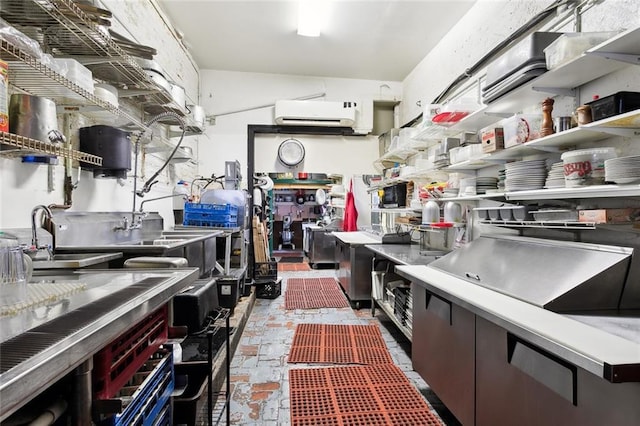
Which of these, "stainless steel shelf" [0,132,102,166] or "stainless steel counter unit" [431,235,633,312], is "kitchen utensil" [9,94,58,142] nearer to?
"stainless steel shelf" [0,132,102,166]

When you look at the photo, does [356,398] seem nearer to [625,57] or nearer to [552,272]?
[552,272]

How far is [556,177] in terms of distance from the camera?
187 cm

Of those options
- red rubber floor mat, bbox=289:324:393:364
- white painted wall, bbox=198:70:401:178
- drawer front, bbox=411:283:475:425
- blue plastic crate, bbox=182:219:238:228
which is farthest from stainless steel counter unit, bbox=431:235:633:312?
white painted wall, bbox=198:70:401:178

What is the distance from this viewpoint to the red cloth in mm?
6570

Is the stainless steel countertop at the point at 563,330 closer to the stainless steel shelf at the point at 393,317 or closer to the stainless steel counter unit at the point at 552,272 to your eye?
the stainless steel counter unit at the point at 552,272

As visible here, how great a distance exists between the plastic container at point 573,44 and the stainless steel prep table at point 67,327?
2.18 metres

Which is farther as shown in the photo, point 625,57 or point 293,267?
point 293,267

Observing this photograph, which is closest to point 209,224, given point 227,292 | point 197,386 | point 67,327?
point 227,292

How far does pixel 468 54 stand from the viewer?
3.79 m

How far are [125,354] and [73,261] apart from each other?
92cm

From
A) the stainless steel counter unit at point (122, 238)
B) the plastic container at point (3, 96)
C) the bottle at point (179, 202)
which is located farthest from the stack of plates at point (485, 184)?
the bottle at point (179, 202)

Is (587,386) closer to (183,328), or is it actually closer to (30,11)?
(183,328)

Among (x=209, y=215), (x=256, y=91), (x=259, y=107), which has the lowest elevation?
(x=209, y=215)

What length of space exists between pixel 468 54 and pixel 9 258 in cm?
431
